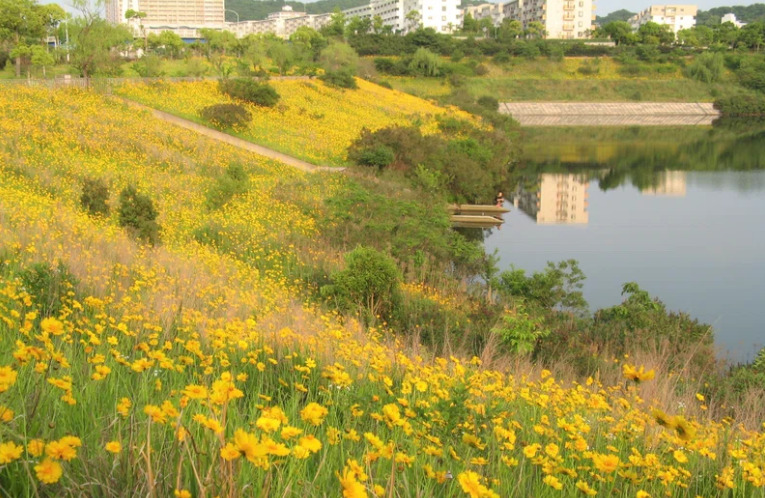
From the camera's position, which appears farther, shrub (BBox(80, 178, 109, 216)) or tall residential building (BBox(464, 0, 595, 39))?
tall residential building (BBox(464, 0, 595, 39))

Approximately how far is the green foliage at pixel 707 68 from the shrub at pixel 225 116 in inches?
2580

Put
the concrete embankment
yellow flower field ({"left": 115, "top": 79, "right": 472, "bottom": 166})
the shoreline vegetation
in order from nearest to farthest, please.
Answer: the shoreline vegetation < yellow flower field ({"left": 115, "top": 79, "right": 472, "bottom": 166}) < the concrete embankment

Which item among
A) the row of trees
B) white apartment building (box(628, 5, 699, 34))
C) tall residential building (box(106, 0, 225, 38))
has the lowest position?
the row of trees

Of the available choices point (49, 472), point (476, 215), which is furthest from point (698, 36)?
point (49, 472)

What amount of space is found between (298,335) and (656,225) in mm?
23562

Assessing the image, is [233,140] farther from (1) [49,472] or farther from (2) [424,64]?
(2) [424,64]

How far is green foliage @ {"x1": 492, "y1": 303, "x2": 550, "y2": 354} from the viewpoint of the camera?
912 centimetres

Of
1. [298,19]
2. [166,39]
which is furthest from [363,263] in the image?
[298,19]

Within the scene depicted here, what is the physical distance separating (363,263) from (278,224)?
226 inches

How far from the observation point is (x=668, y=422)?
2.67m

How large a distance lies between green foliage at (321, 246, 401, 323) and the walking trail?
527 inches

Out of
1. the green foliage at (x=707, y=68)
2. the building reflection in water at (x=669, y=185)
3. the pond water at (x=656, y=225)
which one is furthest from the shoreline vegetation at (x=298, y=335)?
the green foliage at (x=707, y=68)

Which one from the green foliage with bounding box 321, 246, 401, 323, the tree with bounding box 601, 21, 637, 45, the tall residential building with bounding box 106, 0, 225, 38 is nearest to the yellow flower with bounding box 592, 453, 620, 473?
the green foliage with bounding box 321, 246, 401, 323

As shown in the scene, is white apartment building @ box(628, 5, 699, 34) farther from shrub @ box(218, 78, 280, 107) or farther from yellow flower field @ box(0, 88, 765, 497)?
yellow flower field @ box(0, 88, 765, 497)
